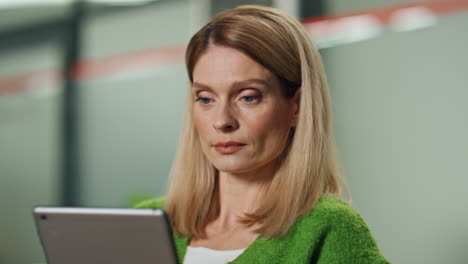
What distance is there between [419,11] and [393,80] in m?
0.26

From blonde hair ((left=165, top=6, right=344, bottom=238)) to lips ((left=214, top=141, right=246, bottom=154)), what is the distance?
0.11 m

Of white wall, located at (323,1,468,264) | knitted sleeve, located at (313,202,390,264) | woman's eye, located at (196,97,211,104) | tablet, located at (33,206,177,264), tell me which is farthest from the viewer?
white wall, located at (323,1,468,264)

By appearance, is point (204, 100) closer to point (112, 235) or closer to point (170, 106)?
point (112, 235)

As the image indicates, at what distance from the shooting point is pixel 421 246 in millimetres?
2240

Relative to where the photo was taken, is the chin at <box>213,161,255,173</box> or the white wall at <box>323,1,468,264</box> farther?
the white wall at <box>323,1,468,264</box>

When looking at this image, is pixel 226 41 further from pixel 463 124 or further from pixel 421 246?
pixel 421 246

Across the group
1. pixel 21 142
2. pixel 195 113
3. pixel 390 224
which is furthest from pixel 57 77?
pixel 195 113

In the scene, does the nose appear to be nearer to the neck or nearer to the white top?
the neck

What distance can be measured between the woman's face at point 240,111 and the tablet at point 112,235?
0.90 feet

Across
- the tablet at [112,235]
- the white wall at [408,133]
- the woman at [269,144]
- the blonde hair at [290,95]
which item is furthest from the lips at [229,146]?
the white wall at [408,133]

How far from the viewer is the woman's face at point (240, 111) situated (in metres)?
1.17

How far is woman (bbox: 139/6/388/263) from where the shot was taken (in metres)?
1.15

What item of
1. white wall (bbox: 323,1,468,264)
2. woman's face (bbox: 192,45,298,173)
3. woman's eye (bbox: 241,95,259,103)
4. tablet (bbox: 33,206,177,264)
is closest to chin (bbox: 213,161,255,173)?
woman's face (bbox: 192,45,298,173)

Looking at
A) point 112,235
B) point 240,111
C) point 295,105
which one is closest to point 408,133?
point 295,105
